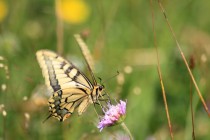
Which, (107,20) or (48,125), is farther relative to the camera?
(107,20)

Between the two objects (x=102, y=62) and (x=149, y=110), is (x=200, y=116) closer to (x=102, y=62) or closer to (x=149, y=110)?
(x=149, y=110)

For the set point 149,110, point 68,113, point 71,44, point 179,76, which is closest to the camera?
point 68,113

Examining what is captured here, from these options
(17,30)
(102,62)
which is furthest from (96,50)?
(17,30)

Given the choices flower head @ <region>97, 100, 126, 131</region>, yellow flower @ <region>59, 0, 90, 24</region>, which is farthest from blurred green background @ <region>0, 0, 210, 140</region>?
flower head @ <region>97, 100, 126, 131</region>

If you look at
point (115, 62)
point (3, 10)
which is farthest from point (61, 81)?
point (3, 10)

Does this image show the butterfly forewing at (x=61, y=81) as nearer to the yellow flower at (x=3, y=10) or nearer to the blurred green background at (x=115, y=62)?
the blurred green background at (x=115, y=62)

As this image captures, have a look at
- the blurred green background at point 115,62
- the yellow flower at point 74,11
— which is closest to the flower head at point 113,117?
the blurred green background at point 115,62

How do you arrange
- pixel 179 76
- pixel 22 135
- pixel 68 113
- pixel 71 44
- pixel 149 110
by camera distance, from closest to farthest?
pixel 68 113 < pixel 22 135 < pixel 149 110 < pixel 179 76 < pixel 71 44

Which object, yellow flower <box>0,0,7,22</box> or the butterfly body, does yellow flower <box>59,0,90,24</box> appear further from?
the butterfly body
